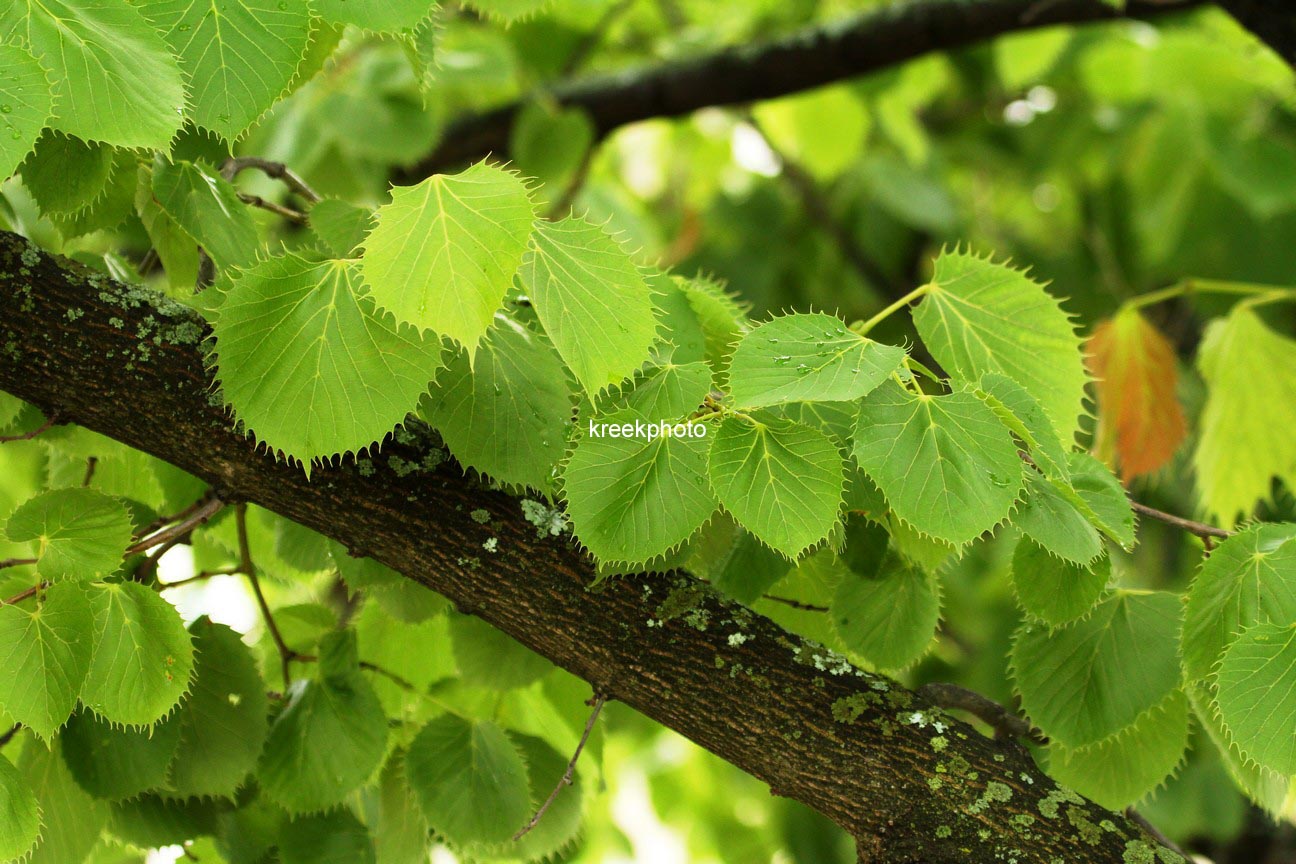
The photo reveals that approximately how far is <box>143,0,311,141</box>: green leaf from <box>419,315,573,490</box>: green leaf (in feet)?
0.67

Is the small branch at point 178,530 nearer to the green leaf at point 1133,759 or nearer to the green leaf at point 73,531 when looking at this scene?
the green leaf at point 73,531

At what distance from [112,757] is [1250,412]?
135 centimetres

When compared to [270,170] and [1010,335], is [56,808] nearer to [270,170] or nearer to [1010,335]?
[270,170]

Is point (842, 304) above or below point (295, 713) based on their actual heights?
below

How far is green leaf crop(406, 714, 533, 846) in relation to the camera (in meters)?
0.98

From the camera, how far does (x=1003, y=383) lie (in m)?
0.77

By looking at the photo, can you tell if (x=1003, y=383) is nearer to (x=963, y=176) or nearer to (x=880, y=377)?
(x=880, y=377)

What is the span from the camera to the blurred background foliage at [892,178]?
2.30 m

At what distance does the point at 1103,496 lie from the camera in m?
0.82

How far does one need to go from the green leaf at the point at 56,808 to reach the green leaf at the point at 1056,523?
29.1 inches

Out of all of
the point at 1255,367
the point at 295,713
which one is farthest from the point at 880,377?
the point at 1255,367

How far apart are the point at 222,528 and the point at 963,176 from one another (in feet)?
10.2

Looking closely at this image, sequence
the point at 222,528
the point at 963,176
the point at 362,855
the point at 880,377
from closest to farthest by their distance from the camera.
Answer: the point at 880,377 < the point at 362,855 < the point at 222,528 < the point at 963,176

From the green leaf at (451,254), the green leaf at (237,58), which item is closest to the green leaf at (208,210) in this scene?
the green leaf at (237,58)
